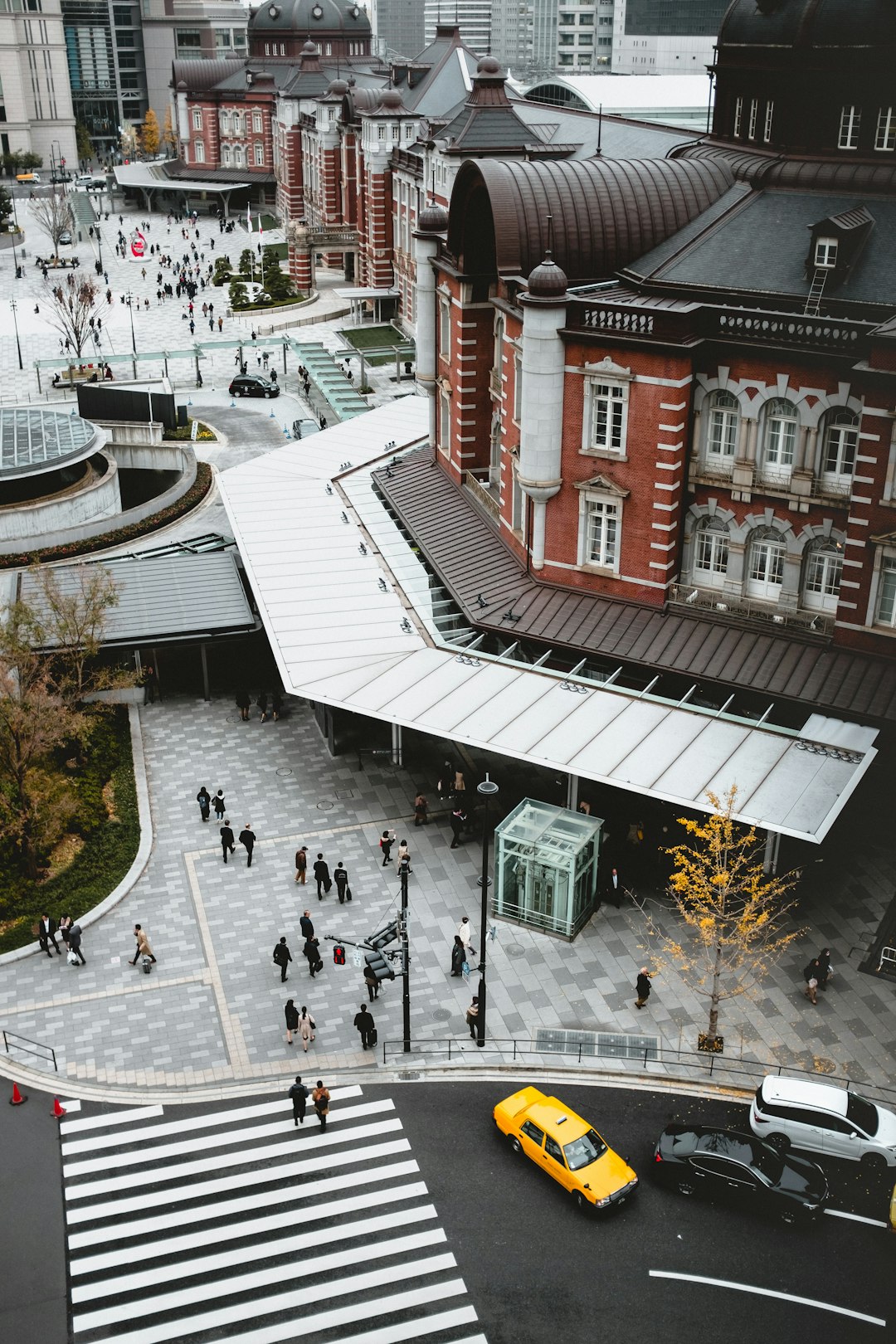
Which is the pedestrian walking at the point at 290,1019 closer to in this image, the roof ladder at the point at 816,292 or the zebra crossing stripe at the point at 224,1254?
the zebra crossing stripe at the point at 224,1254

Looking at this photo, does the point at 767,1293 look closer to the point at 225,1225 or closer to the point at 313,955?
the point at 225,1225

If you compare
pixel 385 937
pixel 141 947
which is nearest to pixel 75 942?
pixel 141 947

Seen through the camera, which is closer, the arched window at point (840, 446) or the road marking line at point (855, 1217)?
the road marking line at point (855, 1217)

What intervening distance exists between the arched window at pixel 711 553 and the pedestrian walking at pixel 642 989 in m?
14.8

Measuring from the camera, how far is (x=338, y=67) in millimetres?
146750

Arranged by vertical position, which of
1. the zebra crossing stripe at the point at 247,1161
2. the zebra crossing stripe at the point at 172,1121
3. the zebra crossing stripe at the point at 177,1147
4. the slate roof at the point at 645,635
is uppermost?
the slate roof at the point at 645,635

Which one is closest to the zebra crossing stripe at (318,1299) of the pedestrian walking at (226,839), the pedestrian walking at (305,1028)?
the pedestrian walking at (305,1028)

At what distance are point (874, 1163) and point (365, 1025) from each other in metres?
12.0

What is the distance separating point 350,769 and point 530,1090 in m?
17.5

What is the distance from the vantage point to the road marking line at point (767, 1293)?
24.8 metres

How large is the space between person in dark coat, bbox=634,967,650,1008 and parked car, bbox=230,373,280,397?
64514 mm

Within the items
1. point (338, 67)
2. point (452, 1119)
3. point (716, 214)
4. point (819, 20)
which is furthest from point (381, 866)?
point (338, 67)

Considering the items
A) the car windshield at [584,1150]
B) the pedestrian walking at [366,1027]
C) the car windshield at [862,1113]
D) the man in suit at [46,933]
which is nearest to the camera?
the car windshield at [584,1150]

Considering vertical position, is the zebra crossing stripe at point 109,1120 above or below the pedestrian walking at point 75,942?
below
